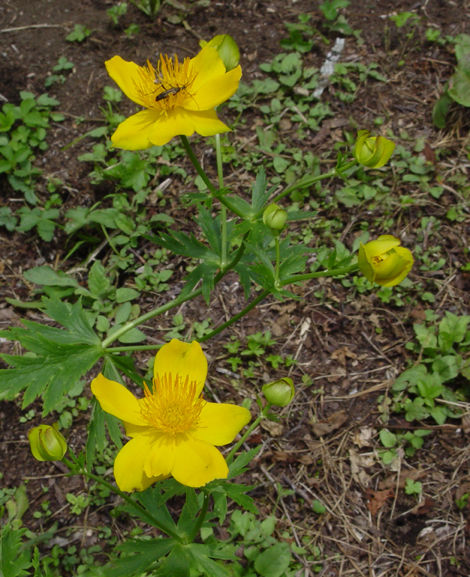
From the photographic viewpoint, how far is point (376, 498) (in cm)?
241

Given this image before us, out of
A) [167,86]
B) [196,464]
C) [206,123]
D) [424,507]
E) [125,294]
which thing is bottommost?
[424,507]

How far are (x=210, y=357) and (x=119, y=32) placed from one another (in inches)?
101

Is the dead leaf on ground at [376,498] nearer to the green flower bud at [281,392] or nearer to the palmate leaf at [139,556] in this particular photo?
the palmate leaf at [139,556]

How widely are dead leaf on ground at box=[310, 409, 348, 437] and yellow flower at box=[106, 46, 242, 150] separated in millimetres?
1590

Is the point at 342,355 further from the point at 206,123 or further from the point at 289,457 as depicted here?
the point at 206,123

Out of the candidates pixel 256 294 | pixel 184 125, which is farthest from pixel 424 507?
pixel 184 125

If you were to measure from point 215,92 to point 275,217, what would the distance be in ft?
1.79

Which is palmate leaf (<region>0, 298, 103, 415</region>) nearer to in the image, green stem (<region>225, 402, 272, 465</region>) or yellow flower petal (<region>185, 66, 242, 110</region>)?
green stem (<region>225, 402, 272, 465</region>)

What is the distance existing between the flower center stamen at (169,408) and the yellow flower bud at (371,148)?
3.30 feet

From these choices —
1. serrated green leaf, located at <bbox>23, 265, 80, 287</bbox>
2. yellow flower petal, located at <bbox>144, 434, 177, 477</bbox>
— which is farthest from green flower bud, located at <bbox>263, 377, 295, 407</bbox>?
serrated green leaf, located at <bbox>23, 265, 80, 287</bbox>

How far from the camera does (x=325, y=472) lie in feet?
8.11

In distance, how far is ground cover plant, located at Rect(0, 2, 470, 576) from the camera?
190cm

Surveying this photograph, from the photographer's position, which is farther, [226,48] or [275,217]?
[226,48]

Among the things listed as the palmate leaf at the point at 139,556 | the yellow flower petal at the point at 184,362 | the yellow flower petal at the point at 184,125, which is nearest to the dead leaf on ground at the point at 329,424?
the palmate leaf at the point at 139,556
